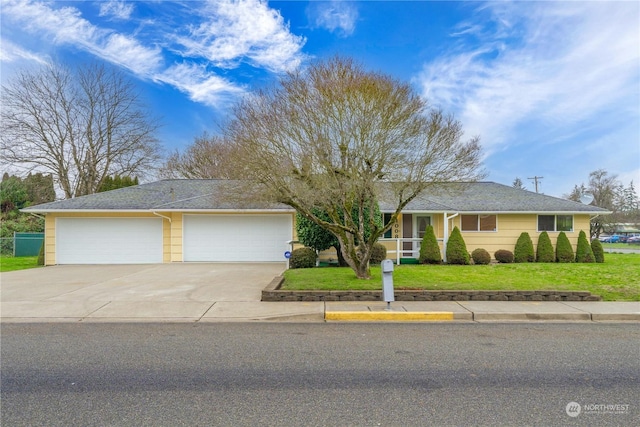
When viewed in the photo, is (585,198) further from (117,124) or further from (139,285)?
(117,124)

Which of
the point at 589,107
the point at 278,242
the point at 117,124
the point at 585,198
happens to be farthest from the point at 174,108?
the point at 585,198

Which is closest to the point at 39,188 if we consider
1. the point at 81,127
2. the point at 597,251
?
the point at 81,127

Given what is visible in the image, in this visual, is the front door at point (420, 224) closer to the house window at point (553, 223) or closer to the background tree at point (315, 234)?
the background tree at point (315, 234)

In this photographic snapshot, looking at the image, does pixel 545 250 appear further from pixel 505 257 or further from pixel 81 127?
pixel 81 127

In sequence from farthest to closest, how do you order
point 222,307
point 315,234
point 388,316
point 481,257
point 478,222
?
point 478,222
point 481,257
point 315,234
point 222,307
point 388,316

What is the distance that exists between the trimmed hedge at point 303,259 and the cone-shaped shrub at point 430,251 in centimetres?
504

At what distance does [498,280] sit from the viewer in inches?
413

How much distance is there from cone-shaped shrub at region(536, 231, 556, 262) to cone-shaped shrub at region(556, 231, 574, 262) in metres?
0.25

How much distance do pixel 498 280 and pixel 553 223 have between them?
8.80 meters

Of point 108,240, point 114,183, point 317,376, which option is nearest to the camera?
point 317,376

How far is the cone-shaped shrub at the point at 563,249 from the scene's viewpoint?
16125mm

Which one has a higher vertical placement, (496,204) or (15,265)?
(496,204)

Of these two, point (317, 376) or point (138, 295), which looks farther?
point (138, 295)

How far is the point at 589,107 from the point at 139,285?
19.2m
